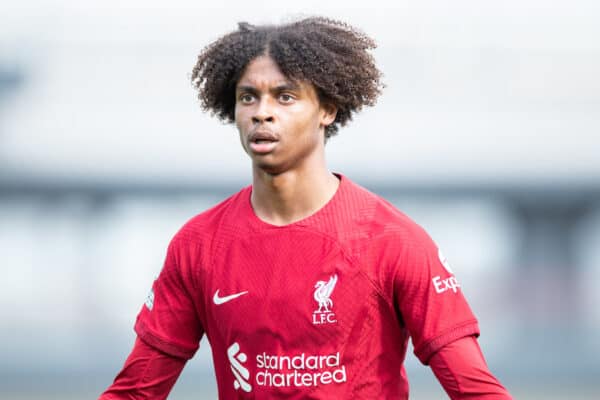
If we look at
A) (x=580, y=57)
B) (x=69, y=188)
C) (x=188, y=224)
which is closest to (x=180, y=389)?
(x=69, y=188)

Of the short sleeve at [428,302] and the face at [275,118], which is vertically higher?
the face at [275,118]

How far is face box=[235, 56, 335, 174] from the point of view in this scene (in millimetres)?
3746

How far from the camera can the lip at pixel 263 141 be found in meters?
3.74

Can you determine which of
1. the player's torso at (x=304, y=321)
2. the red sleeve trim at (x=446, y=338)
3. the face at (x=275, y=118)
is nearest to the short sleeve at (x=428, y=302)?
the red sleeve trim at (x=446, y=338)

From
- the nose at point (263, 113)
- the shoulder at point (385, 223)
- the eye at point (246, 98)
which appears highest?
the eye at point (246, 98)

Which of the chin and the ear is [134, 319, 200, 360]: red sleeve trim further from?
the ear

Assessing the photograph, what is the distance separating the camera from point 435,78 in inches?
381

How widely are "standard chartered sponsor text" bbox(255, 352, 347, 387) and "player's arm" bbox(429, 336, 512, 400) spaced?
1.05 feet

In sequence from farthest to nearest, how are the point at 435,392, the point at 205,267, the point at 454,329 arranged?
the point at 435,392 < the point at 205,267 < the point at 454,329

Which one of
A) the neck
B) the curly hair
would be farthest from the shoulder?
the curly hair

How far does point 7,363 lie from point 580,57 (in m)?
5.33

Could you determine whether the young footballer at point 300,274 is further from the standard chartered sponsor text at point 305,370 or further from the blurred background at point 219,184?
the blurred background at point 219,184

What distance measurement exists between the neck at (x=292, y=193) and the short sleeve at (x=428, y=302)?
0.37m

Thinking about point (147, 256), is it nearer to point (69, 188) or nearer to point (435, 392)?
point (69, 188)
